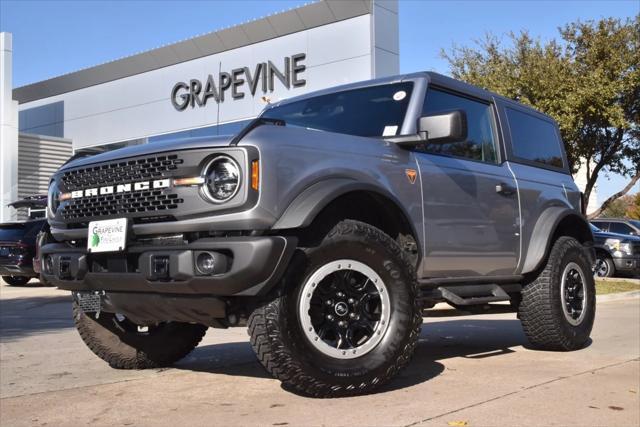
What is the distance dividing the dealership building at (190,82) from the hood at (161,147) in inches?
521

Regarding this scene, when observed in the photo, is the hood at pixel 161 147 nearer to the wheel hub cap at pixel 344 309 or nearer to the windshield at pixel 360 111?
the wheel hub cap at pixel 344 309

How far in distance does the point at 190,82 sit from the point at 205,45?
1.38m

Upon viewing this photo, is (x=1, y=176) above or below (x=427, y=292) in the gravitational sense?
above

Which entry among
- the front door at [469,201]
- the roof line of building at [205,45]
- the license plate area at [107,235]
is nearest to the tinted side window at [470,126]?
the front door at [469,201]

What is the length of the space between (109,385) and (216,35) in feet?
64.4

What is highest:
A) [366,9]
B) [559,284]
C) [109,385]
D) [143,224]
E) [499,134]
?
[366,9]

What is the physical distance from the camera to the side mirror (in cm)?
452

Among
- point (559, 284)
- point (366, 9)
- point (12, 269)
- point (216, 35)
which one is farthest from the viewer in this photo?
point (216, 35)

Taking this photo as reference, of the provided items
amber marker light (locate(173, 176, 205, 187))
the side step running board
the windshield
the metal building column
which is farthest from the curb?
the metal building column

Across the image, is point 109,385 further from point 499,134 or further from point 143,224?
point 499,134

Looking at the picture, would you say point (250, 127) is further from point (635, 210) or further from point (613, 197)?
point (635, 210)

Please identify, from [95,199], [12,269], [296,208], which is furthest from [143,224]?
[12,269]

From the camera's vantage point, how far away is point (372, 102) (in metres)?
5.07

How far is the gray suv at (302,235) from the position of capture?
371 centimetres
